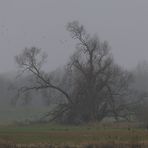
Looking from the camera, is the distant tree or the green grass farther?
the distant tree

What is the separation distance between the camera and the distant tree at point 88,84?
181 feet

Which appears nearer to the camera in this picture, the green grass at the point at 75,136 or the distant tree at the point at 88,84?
the green grass at the point at 75,136

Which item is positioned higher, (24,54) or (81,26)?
(81,26)

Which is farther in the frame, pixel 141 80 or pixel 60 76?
pixel 141 80

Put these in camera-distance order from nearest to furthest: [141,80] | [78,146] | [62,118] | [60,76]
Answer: [78,146] → [62,118] → [60,76] → [141,80]

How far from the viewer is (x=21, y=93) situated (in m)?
59.4

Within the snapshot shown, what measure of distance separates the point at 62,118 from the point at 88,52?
9701 millimetres

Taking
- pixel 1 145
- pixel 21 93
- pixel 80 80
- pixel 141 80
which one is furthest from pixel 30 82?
pixel 141 80

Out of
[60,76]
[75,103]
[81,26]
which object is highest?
[81,26]

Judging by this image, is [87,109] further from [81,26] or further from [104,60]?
[81,26]

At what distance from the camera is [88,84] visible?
56094mm

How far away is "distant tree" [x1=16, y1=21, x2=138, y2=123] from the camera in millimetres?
55125

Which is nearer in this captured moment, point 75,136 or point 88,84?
point 75,136

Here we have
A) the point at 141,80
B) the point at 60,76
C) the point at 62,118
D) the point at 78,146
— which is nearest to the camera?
the point at 78,146
